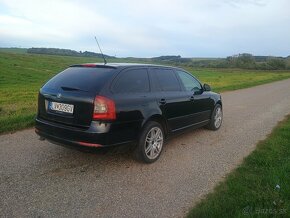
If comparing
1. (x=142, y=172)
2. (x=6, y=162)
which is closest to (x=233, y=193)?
(x=142, y=172)

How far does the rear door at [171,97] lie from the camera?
5336mm

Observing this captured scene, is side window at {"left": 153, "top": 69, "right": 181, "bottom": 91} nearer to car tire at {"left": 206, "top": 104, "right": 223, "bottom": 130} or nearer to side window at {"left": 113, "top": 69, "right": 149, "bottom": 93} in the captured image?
side window at {"left": 113, "top": 69, "right": 149, "bottom": 93}

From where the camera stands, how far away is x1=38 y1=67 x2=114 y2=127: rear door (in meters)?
4.36

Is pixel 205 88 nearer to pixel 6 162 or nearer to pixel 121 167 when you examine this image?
pixel 121 167

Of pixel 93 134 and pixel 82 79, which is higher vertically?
pixel 82 79

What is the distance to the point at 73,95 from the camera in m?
4.46

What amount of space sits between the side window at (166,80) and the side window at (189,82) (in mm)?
290

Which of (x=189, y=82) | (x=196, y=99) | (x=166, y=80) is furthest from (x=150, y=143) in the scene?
(x=189, y=82)

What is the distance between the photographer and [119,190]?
13.1ft

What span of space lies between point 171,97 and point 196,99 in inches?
42.4

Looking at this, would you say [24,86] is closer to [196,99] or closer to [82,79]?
[196,99]

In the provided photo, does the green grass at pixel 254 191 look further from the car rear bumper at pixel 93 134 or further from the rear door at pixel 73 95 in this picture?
the rear door at pixel 73 95

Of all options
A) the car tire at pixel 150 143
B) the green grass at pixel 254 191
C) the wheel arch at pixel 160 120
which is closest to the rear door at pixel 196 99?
the wheel arch at pixel 160 120

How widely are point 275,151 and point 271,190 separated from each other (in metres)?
1.97
